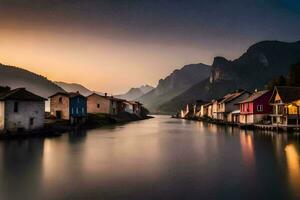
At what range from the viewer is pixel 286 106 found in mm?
71062

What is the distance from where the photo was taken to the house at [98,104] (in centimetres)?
11881

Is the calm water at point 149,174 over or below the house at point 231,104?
below

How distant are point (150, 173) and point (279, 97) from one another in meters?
56.0

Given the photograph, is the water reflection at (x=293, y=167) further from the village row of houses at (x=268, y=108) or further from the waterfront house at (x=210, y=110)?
the waterfront house at (x=210, y=110)

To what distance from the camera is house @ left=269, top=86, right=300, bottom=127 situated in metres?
69.5

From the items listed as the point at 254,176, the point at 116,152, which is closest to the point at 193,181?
the point at 254,176

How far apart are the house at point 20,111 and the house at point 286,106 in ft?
157

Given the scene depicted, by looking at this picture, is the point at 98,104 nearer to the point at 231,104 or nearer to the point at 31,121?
the point at 231,104

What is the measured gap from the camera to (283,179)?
2386 centimetres

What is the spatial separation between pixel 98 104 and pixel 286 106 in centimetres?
6755

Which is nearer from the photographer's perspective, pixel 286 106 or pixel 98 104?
pixel 286 106

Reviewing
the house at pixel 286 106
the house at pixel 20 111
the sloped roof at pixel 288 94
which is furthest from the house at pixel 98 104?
the sloped roof at pixel 288 94

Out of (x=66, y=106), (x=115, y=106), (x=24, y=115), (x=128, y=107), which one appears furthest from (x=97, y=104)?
(x=24, y=115)

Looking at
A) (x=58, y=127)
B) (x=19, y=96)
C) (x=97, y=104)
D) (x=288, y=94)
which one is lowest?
(x=58, y=127)
